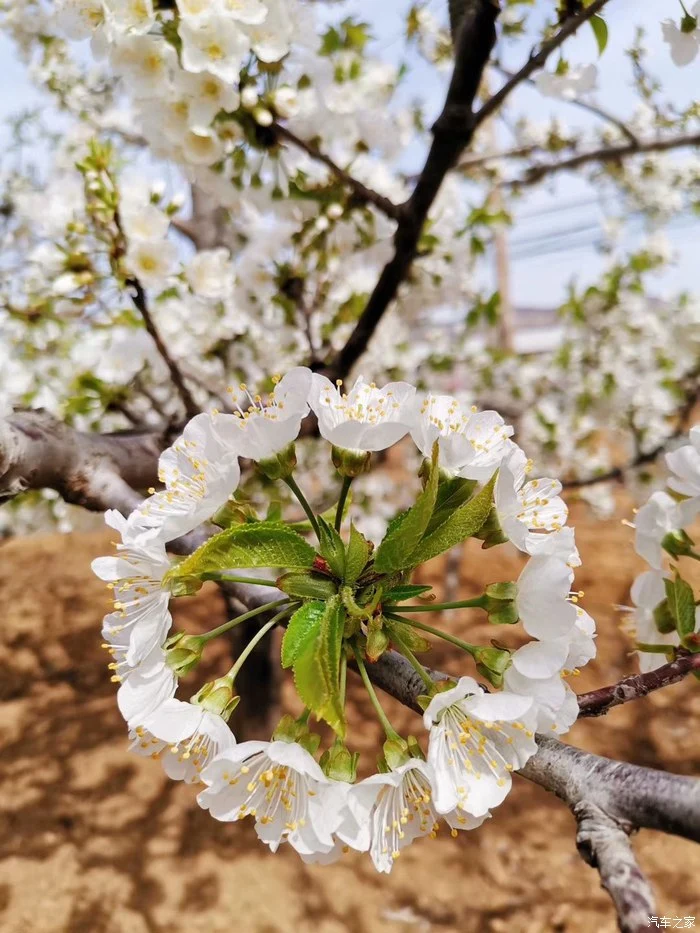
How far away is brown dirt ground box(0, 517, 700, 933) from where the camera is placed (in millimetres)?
1969

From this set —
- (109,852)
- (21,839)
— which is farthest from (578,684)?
(21,839)

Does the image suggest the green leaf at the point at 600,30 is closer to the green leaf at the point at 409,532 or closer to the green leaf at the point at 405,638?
the green leaf at the point at 409,532

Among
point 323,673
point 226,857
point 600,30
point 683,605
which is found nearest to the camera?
point 323,673

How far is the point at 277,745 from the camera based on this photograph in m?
0.71

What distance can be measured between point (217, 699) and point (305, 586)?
0.16m

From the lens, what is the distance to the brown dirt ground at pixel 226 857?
6.46 ft

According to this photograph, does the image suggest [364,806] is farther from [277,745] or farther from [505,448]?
[505,448]

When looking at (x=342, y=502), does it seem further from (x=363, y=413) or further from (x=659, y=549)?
(x=659, y=549)

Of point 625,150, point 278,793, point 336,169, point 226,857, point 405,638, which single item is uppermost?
point 625,150

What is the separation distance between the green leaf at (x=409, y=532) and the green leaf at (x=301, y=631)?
0.09m

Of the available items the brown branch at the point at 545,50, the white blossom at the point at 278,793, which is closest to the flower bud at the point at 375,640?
the white blossom at the point at 278,793

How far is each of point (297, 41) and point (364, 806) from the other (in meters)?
1.40

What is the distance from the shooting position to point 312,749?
0.74 m

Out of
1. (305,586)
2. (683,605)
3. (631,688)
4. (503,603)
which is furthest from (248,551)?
(683,605)
